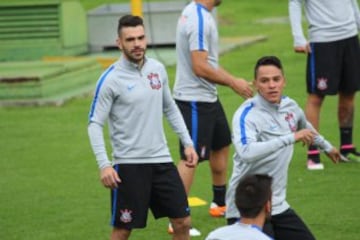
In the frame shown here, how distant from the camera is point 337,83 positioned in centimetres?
1230

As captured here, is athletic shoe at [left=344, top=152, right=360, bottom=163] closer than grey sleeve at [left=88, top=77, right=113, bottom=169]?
No

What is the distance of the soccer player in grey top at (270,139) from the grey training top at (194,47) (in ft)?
6.68

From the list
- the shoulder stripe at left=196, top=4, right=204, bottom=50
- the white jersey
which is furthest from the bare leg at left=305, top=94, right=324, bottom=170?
the white jersey

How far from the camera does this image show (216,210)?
10.3 metres

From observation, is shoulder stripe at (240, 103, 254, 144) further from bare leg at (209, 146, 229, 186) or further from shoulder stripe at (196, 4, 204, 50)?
bare leg at (209, 146, 229, 186)

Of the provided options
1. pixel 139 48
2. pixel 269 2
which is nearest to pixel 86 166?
pixel 139 48

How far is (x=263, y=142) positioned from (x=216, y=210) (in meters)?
2.82

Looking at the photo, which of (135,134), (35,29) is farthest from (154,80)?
(35,29)

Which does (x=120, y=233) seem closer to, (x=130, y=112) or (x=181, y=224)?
(x=181, y=224)

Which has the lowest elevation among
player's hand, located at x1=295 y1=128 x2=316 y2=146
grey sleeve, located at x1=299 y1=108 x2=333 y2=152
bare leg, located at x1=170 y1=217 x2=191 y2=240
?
bare leg, located at x1=170 y1=217 x2=191 y2=240

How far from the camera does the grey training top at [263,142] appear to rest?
7578 mm

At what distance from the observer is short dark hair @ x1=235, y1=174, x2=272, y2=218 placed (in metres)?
6.38

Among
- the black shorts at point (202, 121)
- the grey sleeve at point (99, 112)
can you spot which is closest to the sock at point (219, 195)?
the black shorts at point (202, 121)

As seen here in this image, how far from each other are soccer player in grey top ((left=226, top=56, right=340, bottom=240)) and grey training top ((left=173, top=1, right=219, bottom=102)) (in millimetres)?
2035
